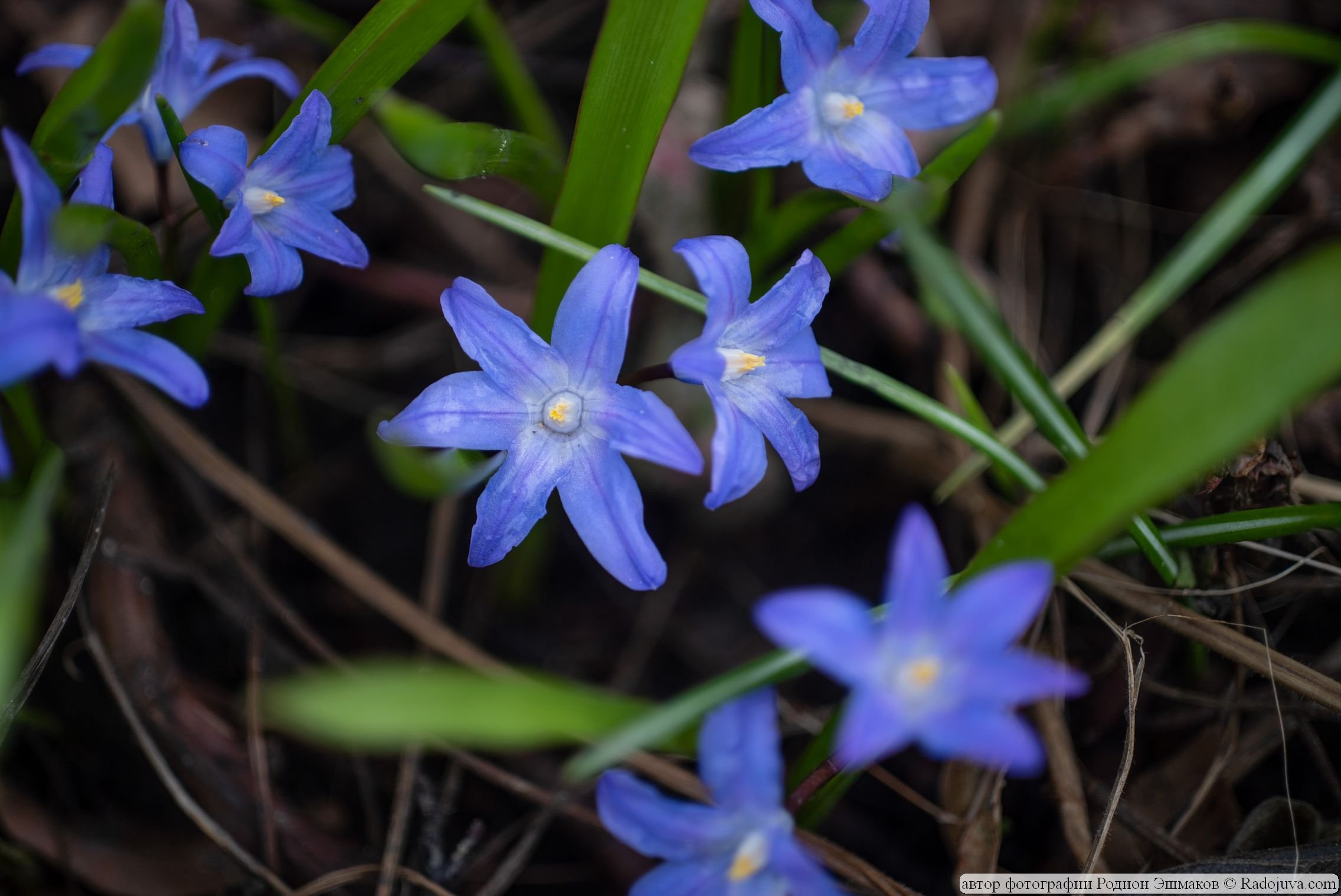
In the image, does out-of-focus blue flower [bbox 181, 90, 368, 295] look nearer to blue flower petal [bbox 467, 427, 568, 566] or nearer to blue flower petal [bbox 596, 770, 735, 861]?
blue flower petal [bbox 467, 427, 568, 566]

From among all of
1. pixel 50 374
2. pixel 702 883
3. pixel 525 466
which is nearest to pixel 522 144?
pixel 525 466

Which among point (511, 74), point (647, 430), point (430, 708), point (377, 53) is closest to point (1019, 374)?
point (647, 430)

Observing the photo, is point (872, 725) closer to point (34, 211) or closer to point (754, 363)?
point (754, 363)

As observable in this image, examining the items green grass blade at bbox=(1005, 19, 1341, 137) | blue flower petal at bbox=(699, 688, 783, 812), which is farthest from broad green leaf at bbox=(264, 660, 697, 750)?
green grass blade at bbox=(1005, 19, 1341, 137)

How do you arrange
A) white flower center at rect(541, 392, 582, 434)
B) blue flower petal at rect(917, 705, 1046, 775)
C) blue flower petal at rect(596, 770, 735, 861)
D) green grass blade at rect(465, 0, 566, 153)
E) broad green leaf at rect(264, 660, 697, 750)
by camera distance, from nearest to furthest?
blue flower petal at rect(917, 705, 1046, 775) → broad green leaf at rect(264, 660, 697, 750) → blue flower petal at rect(596, 770, 735, 861) → white flower center at rect(541, 392, 582, 434) → green grass blade at rect(465, 0, 566, 153)

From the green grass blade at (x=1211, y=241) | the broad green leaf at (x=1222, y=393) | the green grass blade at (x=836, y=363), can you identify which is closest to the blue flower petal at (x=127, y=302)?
the green grass blade at (x=836, y=363)

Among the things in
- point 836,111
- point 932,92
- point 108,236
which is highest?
point 932,92

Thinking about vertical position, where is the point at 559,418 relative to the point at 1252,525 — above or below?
below
